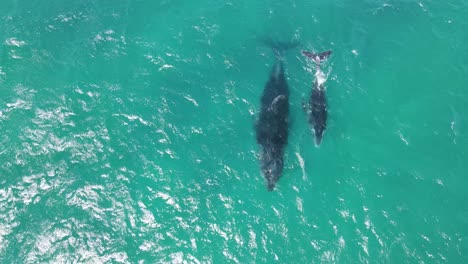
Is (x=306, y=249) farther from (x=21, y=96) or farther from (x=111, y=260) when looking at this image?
(x=21, y=96)

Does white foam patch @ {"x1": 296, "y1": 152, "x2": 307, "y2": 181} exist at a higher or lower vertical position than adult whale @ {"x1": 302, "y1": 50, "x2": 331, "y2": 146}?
lower

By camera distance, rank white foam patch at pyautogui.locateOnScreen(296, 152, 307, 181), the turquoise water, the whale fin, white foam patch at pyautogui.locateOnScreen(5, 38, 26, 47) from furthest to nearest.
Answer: the whale fin, white foam patch at pyautogui.locateOnScreen(5, 38, 26, 47), white foam patch at pyautogui.locateOnScreen(296, 152, 307, 181), the turquoise water

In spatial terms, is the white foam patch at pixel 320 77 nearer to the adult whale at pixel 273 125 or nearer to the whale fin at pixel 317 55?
the whale fin at pixel 317 55

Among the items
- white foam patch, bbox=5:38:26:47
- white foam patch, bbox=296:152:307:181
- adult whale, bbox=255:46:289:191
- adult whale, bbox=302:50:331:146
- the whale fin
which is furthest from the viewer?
the whale fin

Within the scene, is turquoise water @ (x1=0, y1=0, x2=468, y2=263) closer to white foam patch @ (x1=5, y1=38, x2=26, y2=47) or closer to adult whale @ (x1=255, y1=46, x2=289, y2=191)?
white foam patch @ (x1=5, y1=38, x2=26, y2=47)

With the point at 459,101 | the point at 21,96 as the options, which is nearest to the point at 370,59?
the point at 459,101

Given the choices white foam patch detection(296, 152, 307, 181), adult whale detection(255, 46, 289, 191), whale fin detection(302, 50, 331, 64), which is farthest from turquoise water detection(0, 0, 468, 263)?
whale fin detection(302, 50, 331, 64)

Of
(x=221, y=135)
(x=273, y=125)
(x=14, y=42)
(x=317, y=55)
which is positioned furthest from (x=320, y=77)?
(x=14, y=42)
